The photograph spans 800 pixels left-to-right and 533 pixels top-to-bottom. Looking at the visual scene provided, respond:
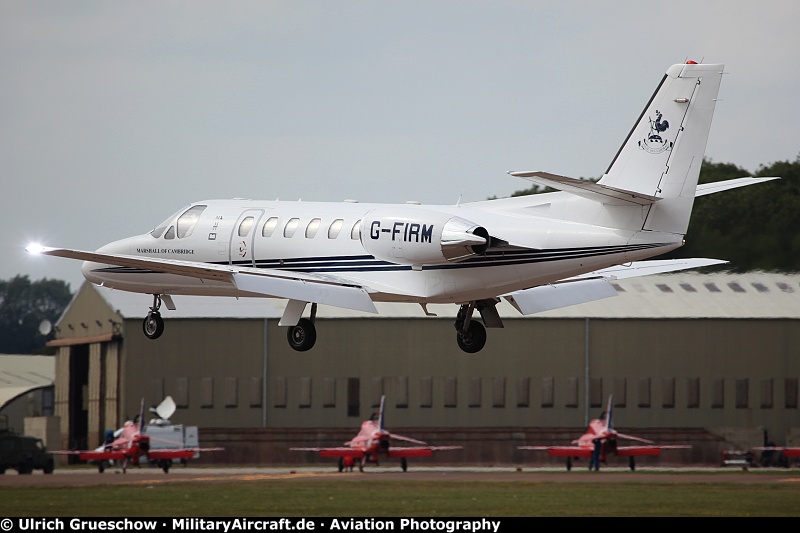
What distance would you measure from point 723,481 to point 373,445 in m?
19.5

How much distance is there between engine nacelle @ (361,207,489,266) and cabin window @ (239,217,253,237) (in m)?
3.76

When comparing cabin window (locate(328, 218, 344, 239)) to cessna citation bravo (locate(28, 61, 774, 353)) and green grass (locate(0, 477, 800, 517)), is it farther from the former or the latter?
green grass (locate(0, 477, 800, 517))

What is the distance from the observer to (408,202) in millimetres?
43781

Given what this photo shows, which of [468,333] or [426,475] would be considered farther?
[426,475]

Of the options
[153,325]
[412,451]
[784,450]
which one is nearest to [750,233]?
[784,450]

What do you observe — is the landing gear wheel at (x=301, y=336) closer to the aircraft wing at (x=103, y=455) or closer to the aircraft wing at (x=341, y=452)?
the aircraft wing at (x=341, y=452)

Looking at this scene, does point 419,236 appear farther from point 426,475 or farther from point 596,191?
point 426,475

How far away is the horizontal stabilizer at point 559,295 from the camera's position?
144 feet

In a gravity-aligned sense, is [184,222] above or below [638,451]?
above

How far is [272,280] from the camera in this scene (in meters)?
40.4

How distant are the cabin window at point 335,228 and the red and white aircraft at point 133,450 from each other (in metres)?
51.3

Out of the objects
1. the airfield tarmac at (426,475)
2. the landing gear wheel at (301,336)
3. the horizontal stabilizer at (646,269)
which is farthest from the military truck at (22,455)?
the horizontal stabilizer at (646,269)

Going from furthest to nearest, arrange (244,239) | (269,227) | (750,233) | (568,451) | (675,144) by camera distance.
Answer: (568,451) < (750,233) < (244,239) < (269,227) < (675,144)

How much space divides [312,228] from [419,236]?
3.72 metres
